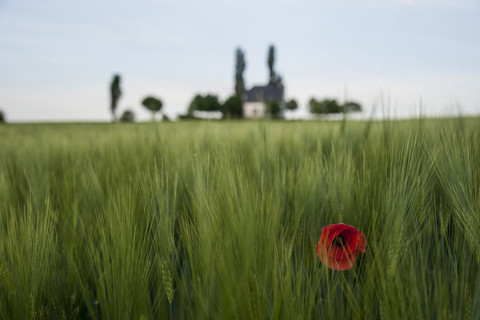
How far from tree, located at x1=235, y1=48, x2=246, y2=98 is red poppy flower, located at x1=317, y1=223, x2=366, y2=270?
29.7 meters

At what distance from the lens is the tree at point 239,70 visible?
30.0 metres

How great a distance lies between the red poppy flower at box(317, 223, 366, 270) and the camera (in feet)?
1.42

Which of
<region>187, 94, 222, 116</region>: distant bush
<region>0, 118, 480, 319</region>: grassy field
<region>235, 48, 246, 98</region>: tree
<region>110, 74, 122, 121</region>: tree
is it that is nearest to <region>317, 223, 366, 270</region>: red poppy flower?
<region>0, 118, 480, 319</region>: grassy field

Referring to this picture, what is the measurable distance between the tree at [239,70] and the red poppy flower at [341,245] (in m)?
29.7

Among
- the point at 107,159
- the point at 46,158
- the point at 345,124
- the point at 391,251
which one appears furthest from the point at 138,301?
the point at 46,158

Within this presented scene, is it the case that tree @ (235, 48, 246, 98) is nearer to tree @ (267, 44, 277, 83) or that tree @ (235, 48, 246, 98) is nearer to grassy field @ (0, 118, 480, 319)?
tree @ (267, 44, 277, 83)

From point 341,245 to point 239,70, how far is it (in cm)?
3146

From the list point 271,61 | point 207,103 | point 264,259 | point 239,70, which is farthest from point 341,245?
point 271,61

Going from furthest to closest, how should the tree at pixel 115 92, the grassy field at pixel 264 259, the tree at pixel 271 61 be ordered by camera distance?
the tree at pixel 271 61 < the tree at pixel 115 92 < the grassy field at pixel 264 259

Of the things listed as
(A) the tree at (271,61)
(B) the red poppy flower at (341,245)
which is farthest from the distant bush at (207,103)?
(B) the red poppy flower at (341,245)

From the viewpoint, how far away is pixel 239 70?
30.6 m

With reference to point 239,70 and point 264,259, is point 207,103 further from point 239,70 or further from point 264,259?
point 264,259

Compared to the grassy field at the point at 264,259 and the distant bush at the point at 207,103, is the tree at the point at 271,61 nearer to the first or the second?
the distant bush at the point at 207,103

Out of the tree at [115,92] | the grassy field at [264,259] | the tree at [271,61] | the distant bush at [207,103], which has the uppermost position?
the tree at [271,61]
